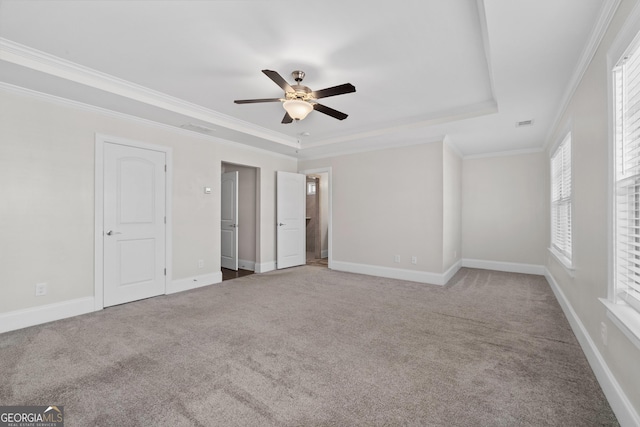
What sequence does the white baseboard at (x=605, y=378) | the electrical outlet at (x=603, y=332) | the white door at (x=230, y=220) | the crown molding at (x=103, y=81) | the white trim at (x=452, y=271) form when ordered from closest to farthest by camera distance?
1. the white baseboard at (x=605, y=378)
2. the electrical outlet at (x=603, y=332)
3. the crown molding at (x=103, y=81)
4. the white trim at (x=452, y=271)
5. the white door at (x=230, y=220)

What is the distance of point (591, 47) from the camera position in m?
2.16

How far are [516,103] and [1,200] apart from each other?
219 inches

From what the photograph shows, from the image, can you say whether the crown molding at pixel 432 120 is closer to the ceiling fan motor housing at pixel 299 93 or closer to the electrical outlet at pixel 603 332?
the ceiling fan motor housing at pixel 299 93

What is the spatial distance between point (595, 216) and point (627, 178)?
27.9 inches

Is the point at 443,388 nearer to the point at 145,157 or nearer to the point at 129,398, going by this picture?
the point at 129,398

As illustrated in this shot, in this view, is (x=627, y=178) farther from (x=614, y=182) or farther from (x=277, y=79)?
(x=277, y=79)

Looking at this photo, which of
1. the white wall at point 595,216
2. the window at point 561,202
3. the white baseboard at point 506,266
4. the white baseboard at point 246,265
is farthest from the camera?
the white baseboard at point 246,265

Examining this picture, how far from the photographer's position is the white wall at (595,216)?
1.68 meters

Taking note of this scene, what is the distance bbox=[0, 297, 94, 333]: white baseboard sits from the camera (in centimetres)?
294

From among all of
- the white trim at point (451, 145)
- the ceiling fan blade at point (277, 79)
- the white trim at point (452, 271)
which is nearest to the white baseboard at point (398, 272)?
the white trim at point (452, 271)

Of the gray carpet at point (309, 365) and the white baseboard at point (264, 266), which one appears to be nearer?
the gray carpet at point (309, 365)

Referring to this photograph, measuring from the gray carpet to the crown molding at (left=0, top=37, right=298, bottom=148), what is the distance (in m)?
2.48

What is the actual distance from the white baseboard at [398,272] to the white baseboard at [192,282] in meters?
2.32

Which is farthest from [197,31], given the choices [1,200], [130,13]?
[1,200]
